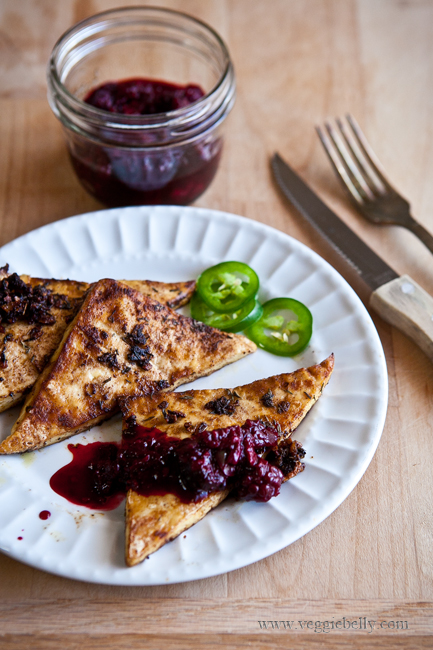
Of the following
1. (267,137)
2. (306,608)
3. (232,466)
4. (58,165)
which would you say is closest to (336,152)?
(267,137)

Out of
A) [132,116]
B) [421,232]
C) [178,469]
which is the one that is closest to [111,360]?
[178,469]

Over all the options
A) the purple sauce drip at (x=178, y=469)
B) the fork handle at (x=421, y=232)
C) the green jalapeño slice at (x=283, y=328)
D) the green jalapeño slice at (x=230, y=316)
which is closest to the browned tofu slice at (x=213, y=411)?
the purple sauce drip at (x=178, y=469)

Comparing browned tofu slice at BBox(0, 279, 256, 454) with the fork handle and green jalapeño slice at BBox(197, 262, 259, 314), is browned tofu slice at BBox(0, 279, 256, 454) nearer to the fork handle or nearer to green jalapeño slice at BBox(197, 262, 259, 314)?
green jalapeño slice at BBox(197, 262, 259, 314)

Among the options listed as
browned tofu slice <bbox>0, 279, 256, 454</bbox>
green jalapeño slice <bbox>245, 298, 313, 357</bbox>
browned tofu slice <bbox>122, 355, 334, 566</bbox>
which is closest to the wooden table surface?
browned tofu slice <bbox>122, 355, 334, 566</bbox>

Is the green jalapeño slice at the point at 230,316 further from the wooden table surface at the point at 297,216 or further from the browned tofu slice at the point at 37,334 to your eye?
the wooden table surface at the point at 297,216

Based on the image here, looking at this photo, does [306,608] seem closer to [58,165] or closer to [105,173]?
[105,173]
